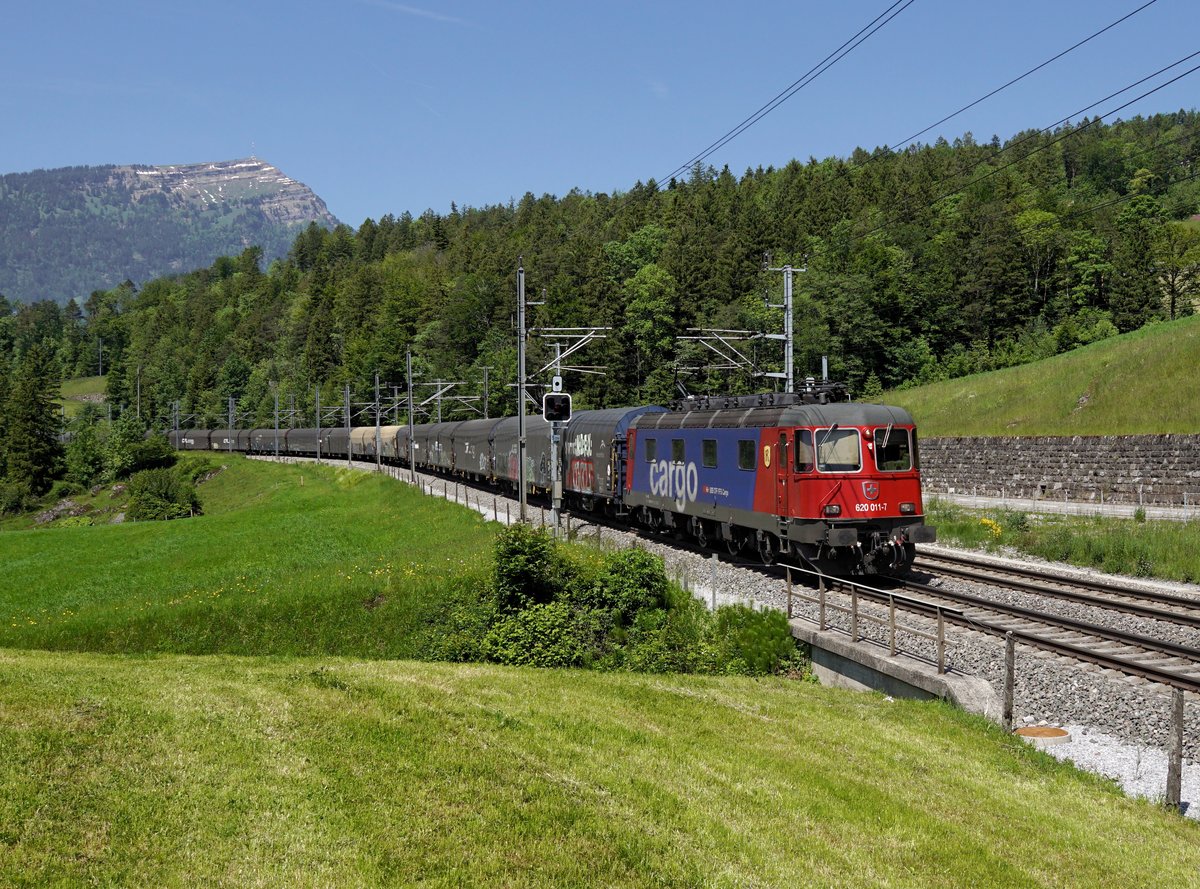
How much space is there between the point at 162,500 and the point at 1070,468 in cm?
6019

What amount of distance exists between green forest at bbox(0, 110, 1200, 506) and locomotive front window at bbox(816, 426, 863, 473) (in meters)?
30.7

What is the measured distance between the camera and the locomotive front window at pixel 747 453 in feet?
77.3

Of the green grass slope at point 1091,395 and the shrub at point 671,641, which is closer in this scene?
the shrub at point 671,641

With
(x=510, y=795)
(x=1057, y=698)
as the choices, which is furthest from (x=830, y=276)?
(x=510, y=795)

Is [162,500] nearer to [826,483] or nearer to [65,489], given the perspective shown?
[65,489]

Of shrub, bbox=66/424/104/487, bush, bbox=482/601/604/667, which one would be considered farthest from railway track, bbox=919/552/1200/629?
shrub, bbox=66/424/104/487

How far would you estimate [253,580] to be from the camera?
28.1 metres

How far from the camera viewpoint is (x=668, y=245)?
115m

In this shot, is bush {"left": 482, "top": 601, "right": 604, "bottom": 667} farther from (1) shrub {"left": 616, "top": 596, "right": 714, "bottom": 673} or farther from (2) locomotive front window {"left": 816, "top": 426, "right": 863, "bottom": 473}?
(2) locomotive front window {"left": 816, "top": 426, "right": 863, "bottom": 473}

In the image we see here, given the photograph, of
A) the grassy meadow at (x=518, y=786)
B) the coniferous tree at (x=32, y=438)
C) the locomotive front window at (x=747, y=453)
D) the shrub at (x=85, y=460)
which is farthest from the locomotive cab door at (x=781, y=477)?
the coniferous tree at (x=32, y=438)

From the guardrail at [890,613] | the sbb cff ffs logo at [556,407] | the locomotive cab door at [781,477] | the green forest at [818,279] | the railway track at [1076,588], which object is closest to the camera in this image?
the guardrail at [890,613]

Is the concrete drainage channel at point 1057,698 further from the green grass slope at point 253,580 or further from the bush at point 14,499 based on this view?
the bush at point 14,499

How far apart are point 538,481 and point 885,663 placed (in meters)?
29.8

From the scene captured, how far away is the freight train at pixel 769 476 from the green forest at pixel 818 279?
19.7 metres
